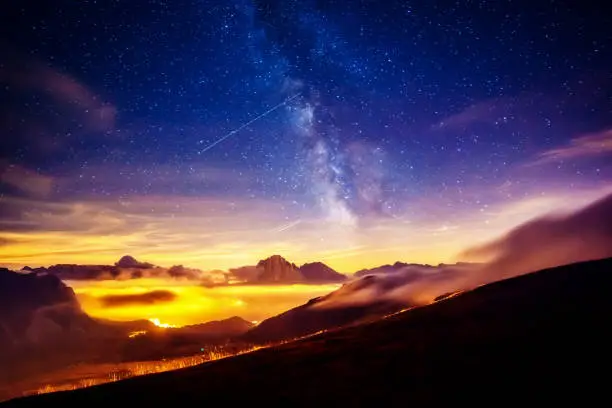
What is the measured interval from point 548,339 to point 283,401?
10544 mm

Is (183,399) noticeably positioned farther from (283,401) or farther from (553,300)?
(553,300)

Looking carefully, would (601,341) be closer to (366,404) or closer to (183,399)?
(366,404)

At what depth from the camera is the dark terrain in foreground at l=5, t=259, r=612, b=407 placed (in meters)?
14.0

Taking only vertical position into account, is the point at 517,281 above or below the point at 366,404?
above

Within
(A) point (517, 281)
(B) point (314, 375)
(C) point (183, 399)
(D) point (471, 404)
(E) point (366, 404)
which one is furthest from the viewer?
(A) point (517, 281)

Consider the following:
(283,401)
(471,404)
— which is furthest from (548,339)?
(283,401)

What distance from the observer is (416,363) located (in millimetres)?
17031

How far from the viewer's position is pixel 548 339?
1766 centimetres

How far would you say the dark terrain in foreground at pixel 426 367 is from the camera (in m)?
14.0

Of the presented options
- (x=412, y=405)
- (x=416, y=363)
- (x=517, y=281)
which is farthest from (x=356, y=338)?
(x=517, y=281)

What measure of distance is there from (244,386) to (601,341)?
1301cm

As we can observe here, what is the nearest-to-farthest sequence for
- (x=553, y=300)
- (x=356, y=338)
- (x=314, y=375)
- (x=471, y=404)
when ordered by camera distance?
(x=471, y=404), (x=314, y=375), (x=356, y=338), (x=553, y=300)

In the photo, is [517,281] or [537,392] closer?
[537,392]

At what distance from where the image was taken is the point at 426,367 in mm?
16469
